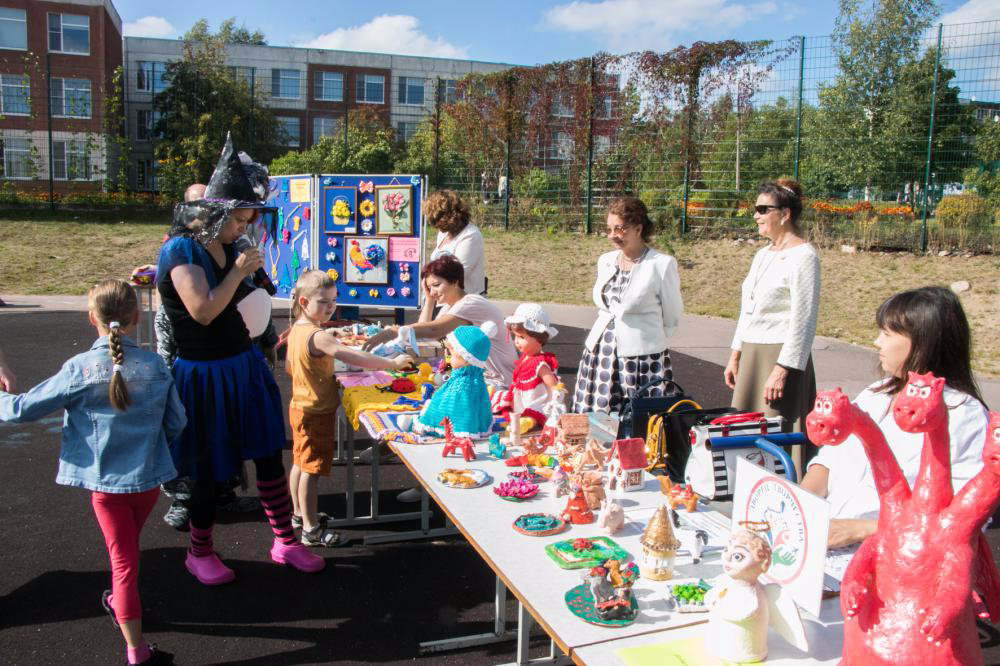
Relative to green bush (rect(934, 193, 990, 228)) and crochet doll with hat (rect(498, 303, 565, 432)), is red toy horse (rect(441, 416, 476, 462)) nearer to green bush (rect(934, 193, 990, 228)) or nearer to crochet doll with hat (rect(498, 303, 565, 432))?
crochet doll with hat (rect(498, 303, 565, 432))

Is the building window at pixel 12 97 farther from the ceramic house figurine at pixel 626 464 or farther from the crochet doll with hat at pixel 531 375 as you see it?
the ceramic house figurine at pixel 626 464

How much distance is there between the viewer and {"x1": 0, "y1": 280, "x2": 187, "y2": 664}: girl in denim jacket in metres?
2.70

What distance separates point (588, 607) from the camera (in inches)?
74.0

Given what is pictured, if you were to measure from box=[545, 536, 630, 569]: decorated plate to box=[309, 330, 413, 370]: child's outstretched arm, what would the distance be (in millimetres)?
1573

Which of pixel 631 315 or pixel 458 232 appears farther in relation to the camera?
pixel 458 232

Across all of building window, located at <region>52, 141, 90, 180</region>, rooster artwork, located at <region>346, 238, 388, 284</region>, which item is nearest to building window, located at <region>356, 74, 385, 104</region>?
building window, located at <region>52, 141, 90, 180</region>

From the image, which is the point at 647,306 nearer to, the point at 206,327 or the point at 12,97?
the point at 206,327

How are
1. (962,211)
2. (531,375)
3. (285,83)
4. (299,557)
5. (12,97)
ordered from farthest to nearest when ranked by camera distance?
(285,83) → (12,97) → (962,211) → (299,557) → (531,375)

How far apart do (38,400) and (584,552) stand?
1941mm

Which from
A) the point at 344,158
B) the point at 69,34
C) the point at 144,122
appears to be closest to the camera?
the point at 344,158

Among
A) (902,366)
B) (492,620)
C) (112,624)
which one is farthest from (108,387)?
(902,366)

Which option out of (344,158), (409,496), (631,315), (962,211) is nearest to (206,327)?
(409,496)

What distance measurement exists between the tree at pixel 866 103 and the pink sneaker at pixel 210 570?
11676 mm

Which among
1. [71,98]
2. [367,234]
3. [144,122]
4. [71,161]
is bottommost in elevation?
[367,234]
